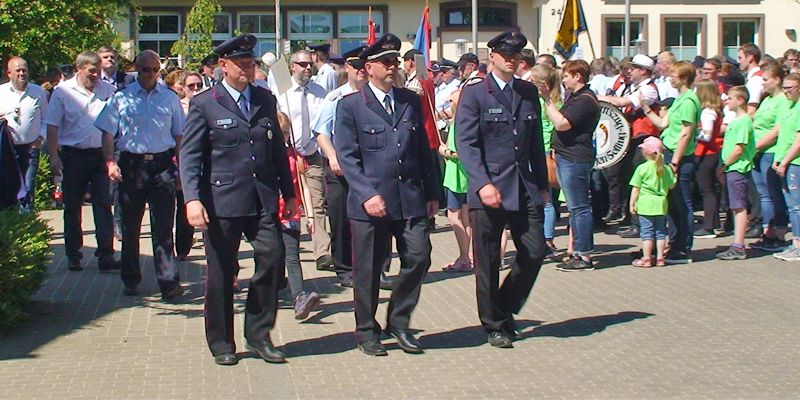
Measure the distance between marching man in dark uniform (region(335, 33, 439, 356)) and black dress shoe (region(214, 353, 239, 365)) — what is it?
2.62 ft

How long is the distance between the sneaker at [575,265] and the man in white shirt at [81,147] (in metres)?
4.09

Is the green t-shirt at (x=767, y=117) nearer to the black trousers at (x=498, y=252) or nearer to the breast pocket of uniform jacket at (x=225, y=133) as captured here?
the black trousers at (x=498, y=252)

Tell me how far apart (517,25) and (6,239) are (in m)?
36.9

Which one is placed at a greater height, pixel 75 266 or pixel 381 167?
pixel 381 167

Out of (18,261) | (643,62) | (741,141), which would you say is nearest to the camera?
(18,261)

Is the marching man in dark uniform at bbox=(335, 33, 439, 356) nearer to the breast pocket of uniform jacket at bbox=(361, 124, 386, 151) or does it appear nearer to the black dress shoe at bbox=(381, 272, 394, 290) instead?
the breast pocket of uniform jacket at bbox=(361, 124, 386, 151)

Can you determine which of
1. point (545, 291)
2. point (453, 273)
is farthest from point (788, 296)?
point (453, 273)

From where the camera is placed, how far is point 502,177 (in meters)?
6.72

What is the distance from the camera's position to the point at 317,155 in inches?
375

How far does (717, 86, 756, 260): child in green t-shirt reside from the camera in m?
10.3

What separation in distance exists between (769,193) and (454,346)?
17.4ft

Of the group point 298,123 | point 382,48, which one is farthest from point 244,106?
point 298,123

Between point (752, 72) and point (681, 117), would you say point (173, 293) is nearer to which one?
point (681, 117)

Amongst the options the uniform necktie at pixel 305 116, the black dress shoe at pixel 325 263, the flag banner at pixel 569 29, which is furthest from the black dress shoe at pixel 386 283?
the flag banner at pixel 569 29
